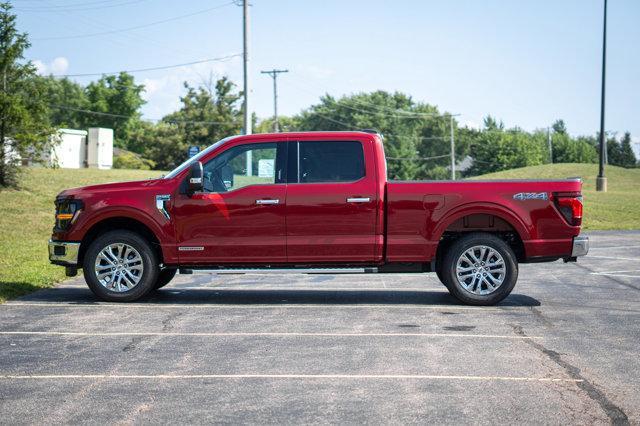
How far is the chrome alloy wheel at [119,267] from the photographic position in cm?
1088

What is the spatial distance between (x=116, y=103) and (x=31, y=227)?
292 ft

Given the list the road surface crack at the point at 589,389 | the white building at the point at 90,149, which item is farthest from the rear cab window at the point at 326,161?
the white building at the point at 90,149

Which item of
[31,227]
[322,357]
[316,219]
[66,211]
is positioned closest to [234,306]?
[316,219]

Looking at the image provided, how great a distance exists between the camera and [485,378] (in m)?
6.56

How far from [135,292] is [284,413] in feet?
18.5

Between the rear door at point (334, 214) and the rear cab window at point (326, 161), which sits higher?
the rear cab window at point (326, 161)

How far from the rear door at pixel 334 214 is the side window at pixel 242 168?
13.3 inches

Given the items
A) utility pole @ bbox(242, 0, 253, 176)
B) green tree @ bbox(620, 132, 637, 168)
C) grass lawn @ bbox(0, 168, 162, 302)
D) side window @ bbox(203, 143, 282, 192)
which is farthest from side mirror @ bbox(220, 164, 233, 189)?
green tree @ bbox(620, 132, 637, 168)

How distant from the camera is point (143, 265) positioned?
10.8 meters

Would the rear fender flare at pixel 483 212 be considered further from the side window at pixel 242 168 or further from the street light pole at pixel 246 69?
the street light pole at pixel 246 69

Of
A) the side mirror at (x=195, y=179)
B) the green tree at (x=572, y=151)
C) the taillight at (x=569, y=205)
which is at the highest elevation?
the green tree at (x=572, y=151)

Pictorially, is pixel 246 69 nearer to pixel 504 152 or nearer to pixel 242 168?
pixel 242 168

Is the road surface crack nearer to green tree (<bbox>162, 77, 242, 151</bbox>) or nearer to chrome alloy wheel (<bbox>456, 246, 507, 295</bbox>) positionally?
chrome alloy wheel (<bbox>456, 246, 507, 295</bbox>)

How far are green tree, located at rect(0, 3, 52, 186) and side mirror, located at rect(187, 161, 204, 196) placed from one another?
58.7 ft
